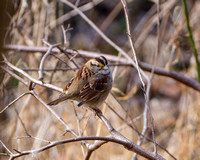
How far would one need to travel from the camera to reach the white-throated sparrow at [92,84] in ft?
8.20

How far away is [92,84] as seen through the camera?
2641mm

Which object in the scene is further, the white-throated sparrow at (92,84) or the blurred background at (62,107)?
the blurred background at (62,107)

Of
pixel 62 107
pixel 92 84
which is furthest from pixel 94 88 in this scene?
pixel 62 107

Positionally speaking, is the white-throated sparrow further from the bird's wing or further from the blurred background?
the blurred background

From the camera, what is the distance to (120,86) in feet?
16.8

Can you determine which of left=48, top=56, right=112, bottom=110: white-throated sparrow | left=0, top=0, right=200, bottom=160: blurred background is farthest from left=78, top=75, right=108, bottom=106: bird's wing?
left=0, top=0, right=200, bottom=160: blurred background

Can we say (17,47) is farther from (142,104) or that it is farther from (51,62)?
(142,104)

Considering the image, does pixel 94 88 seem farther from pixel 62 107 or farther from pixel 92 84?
pixel 62 107

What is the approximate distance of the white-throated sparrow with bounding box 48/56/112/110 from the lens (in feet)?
8.20

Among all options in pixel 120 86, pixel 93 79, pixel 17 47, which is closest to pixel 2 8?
pixel 93 79

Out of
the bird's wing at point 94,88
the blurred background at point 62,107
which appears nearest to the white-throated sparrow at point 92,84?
the bird's wing at point 94,88

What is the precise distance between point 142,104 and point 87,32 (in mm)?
2154

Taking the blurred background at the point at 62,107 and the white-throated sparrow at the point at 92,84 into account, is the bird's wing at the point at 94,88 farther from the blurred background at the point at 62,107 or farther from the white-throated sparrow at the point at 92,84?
the blurred background at the point at 62,107

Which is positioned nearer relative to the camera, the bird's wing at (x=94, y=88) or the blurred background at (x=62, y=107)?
the bird's wing at (x=94, y=88)
